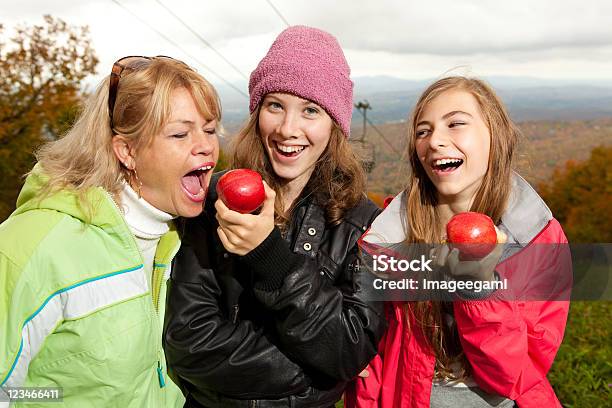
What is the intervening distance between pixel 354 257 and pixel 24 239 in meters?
1.41

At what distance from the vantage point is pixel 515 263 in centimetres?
269

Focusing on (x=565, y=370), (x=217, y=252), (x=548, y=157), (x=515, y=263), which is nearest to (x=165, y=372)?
(x=217, y=252)

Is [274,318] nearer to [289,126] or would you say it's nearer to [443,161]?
[289,126]

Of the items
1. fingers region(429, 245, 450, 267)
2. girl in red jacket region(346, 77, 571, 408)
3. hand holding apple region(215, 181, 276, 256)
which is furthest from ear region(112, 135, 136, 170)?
fingers region(429, 245, 450, 267)

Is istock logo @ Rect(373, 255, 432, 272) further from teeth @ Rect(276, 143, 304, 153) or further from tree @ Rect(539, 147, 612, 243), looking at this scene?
tree @ Rect(539, 147, 612, 243)

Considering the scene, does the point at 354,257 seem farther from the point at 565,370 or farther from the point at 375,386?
the point at 565,370

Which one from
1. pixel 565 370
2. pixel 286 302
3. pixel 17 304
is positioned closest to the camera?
pixel 17 304

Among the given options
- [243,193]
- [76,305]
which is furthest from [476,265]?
[76,305]

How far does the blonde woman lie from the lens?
2295mm

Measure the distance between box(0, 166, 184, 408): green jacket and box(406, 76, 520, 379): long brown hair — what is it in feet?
4.20

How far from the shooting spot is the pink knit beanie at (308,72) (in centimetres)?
298

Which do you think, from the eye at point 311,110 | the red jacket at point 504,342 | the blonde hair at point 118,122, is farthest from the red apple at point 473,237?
the blonde hair at point 118,122

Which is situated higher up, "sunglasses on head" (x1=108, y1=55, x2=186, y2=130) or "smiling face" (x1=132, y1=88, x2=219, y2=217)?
"sunglasses on head" (x1=108, y1=55, x2=186, y2=130)
